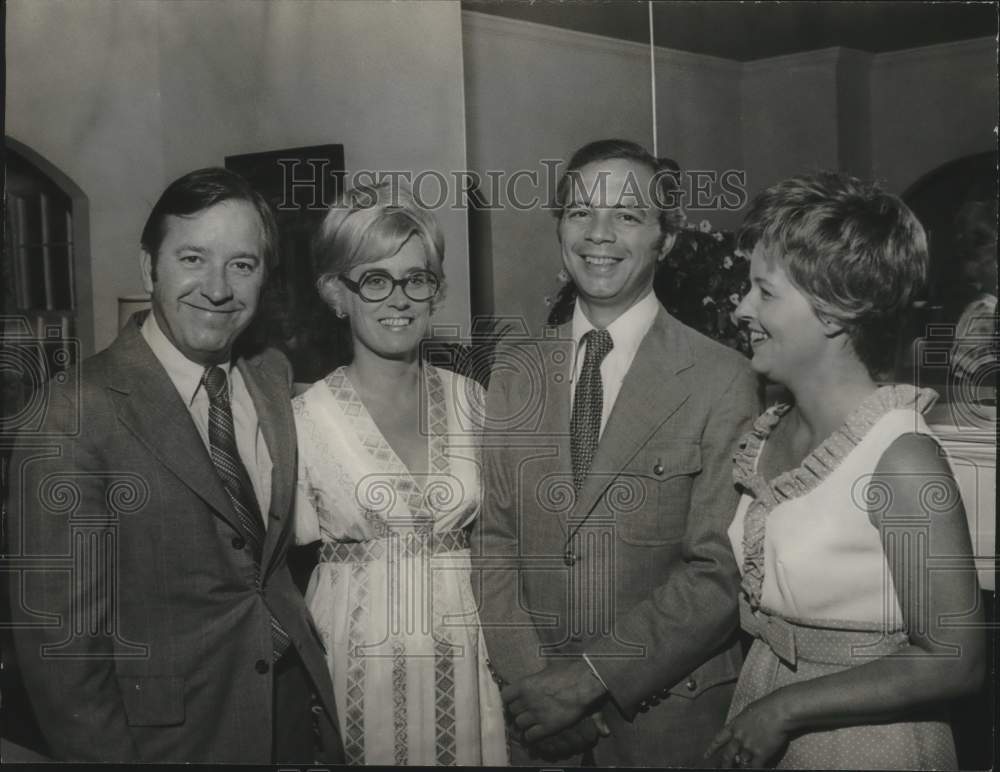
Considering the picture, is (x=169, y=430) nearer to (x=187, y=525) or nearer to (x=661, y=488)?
(x=187, y=525)

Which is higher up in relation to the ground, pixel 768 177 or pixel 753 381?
pixel 768 177

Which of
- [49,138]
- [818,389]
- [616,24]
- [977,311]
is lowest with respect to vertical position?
[818,389]

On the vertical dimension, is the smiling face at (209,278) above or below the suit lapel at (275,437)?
above

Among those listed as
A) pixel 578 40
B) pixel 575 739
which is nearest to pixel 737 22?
pixel 578 40

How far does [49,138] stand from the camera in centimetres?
223

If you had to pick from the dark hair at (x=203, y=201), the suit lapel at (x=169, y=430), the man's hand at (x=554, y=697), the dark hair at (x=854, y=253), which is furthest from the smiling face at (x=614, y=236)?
the suit lapel at (x=169, y=430)

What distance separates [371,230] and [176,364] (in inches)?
18.6

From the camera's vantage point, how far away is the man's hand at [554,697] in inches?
83.4

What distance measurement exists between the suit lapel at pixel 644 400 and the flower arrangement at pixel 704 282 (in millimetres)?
46

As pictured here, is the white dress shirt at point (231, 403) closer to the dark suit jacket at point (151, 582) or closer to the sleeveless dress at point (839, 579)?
the dark suit jacket at point (151, 582)

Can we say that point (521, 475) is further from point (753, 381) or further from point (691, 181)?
point (691, 181)

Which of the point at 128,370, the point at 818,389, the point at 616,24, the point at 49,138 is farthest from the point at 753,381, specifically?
the point at 49,138

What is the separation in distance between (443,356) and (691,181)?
0.61 m

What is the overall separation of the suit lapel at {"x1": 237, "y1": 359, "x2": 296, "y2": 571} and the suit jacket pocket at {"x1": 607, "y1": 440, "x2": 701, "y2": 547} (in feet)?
2.20
